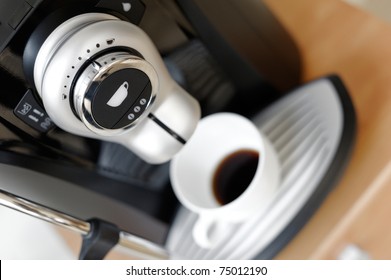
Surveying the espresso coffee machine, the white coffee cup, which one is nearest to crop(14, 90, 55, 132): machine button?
the espresso coffee machine

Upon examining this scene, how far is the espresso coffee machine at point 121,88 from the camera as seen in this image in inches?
13.3

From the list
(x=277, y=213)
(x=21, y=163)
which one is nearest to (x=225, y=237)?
(x=277, y=213)

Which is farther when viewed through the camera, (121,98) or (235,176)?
(235,176)

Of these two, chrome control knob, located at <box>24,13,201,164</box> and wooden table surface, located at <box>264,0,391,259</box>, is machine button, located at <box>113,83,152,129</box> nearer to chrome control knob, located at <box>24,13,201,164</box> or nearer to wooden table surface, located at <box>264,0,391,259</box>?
chrome control knob, located at <box>24,13,201,164</box>

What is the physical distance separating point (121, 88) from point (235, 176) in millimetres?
179

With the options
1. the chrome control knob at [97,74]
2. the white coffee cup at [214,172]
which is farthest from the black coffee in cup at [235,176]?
the chrome control knob at [97,74]

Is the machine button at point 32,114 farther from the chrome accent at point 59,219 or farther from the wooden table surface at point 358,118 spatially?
the wooden table surface at point 358,118

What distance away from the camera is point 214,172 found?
19.9 inches

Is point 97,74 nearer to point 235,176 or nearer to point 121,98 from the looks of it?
point 121,98

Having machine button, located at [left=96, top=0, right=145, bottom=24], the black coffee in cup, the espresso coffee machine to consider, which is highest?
machine button, located at [left=96, top=0, right=145, bottom=24]

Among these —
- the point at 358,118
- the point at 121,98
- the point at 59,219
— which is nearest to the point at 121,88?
the point at 121,98

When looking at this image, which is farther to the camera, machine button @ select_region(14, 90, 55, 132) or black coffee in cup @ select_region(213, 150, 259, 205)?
black coffee in cup @ select_region(213, 150, 259, 205)

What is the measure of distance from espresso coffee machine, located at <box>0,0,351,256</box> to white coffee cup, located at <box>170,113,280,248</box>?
0.08ft

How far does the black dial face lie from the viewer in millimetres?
344
